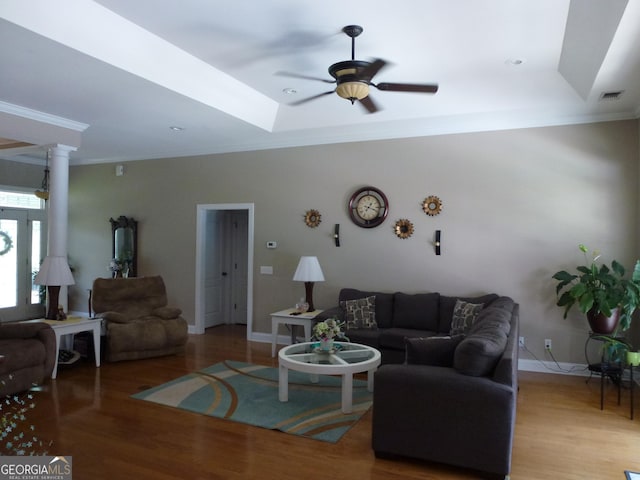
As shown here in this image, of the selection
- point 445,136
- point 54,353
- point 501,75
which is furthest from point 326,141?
point 54,353

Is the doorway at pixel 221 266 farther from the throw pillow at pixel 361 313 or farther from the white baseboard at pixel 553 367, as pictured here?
the white baseboard at pixel 553 367

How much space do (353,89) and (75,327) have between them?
405cm

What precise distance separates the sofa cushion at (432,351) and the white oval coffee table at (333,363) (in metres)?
0.73

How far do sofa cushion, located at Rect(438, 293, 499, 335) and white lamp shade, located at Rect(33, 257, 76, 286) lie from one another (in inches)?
170

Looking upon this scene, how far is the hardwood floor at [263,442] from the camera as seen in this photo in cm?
298

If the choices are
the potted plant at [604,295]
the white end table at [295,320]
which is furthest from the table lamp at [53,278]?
the potted plant at [604,295]

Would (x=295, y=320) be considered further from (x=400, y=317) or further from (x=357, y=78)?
(x=357, y=78)

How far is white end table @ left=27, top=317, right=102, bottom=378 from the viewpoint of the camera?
16.1ft

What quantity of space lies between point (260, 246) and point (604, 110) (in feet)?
15.1

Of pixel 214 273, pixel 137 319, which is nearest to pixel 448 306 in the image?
pixel 137 319

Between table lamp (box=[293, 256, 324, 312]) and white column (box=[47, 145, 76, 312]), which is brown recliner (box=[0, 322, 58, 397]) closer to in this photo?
white column (box=[47, 145, 76, 312])

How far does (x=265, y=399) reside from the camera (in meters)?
→ 4.27

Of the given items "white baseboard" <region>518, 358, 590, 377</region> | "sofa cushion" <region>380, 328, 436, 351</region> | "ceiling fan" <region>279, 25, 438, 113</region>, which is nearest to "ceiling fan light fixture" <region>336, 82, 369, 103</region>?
"ceiling fan" <region>279, 25, 438, 113</region>

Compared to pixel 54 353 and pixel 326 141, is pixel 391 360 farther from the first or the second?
pixel 54 353
